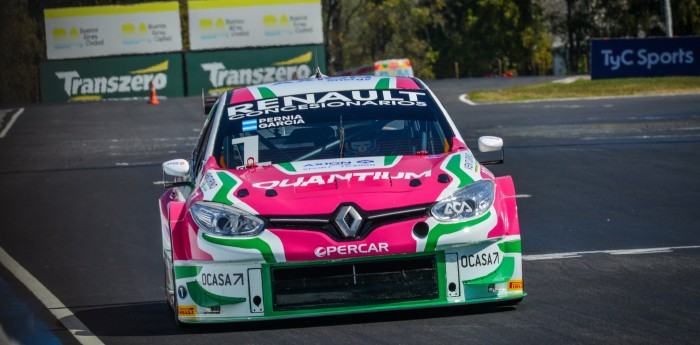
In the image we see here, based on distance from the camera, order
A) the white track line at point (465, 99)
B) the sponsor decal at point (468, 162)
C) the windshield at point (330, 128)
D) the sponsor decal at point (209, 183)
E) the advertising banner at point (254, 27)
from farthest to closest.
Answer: the advertising banner at point (254, 27) → the white track line at point (465, 99) → the windshield at point (330, 128) → the sponsor decal at point (468, 162) → the sponsor decal at point (209, 183)

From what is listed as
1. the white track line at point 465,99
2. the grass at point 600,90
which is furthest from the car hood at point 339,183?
the grass at point 600,90

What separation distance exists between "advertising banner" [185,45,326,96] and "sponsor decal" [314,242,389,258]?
177 feet

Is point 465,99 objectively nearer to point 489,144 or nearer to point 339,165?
point 489,144

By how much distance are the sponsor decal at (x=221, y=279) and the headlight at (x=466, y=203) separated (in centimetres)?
106

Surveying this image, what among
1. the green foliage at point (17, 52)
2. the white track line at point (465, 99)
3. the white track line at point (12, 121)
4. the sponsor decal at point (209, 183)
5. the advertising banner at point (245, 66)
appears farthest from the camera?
the green foliage at point (17, 52)

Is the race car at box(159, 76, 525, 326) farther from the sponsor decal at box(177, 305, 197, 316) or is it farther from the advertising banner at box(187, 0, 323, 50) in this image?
the advertising banner at box(187, 0, 323, 50)

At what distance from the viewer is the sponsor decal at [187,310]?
7457mm

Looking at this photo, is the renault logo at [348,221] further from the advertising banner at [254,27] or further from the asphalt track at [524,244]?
the advertising banner at [254,27]

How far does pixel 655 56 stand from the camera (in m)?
43.8

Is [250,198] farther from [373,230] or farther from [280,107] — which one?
[280,107]

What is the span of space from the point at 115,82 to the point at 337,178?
180ft

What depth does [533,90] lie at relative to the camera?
44.1 metres

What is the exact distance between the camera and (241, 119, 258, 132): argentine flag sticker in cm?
857

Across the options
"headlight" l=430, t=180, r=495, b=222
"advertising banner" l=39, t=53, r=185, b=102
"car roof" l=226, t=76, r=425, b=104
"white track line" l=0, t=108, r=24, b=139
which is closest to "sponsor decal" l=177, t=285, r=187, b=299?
"headlight" l=430, t=180, r=495, b=222
